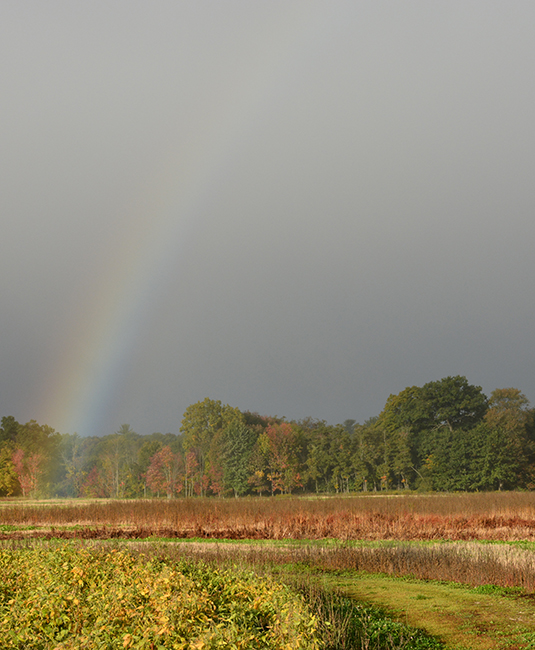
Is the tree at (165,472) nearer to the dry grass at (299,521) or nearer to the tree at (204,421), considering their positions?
the tree at (204,421)

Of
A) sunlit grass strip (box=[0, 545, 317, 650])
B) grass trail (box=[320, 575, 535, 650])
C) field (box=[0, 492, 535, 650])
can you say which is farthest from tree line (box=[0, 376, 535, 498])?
sunlit grass strip (box=[0, 545, 317, 650])

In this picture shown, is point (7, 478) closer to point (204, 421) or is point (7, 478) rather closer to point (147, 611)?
point (204, 421)

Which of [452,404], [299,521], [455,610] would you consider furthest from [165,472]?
[455,610]

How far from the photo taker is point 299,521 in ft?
78.5

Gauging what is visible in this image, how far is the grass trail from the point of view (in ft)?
28.0

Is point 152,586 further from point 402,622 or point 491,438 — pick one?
point 491,438

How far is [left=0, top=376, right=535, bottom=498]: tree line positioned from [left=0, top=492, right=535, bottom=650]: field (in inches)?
1430

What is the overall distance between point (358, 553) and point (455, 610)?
211 inches

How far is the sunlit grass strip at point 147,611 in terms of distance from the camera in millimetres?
5312

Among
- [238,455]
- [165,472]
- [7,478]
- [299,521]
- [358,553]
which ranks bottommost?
[7,478]

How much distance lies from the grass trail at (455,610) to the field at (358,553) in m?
0.02

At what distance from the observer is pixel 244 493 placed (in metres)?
73.4

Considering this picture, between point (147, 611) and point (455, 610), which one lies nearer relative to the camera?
point (147, 611)

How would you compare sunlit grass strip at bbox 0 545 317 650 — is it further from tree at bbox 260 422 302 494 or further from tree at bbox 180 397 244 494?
tree at bbox 180 397 244 494
